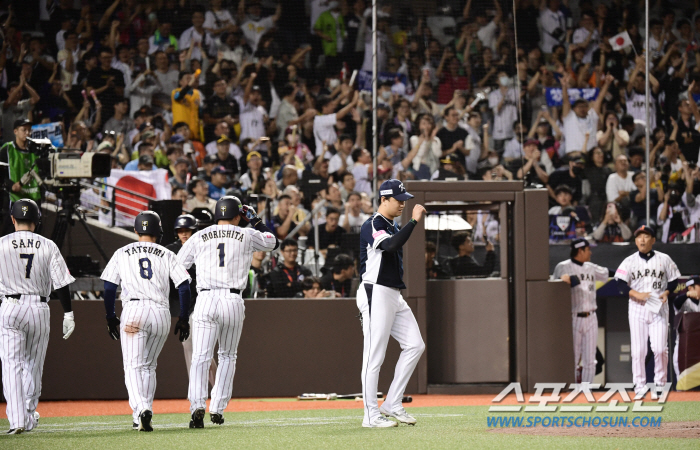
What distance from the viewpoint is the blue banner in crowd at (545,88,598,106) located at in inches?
601

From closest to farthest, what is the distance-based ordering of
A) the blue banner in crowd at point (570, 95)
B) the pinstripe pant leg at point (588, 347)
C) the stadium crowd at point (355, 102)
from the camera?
1. the pinstripe pant leg at point (588, 347)
2. the stadium crowd at point (355, 102)
3. the blue banner in crowd at point (570, 95)

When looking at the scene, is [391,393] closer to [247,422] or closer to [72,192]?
[247,422]

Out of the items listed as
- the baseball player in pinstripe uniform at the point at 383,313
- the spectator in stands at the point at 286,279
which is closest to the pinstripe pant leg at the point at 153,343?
the baseball player in pinstripe uniform at the point at 383,313

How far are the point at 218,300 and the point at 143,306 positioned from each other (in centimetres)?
62

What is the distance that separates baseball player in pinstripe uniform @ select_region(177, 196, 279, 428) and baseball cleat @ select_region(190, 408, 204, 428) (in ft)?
0.29

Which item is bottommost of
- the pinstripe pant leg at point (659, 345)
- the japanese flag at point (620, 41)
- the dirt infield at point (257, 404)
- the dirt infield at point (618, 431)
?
the dirt infield at point (257, 404)

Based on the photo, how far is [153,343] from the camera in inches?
296

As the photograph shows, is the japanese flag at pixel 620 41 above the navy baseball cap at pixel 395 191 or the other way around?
above

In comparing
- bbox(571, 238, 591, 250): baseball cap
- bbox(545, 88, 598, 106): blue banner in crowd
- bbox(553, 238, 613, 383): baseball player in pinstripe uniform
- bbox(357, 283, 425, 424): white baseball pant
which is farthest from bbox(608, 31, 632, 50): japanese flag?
bbox(357, 283, 425, 424): white baseball pant

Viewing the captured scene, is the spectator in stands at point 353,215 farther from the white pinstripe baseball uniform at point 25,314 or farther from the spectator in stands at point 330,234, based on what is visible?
the white pinstripe baseball uniform at point 25,314

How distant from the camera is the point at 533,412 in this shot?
26.5 feet

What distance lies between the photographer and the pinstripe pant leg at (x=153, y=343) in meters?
7.41

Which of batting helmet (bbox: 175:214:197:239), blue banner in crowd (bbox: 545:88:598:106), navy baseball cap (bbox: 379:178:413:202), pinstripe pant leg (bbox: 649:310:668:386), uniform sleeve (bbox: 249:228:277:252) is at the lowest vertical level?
pinstripe pant leg (bbox: 649:310:668:386)

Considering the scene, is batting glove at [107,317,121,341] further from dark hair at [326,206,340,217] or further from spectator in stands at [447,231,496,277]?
spectator in stands at [447,231,496,277]
